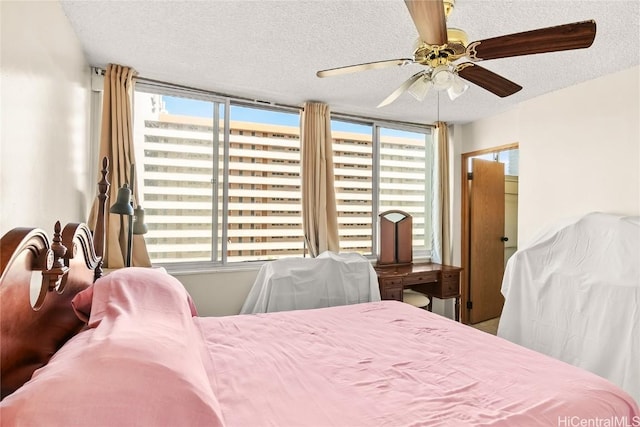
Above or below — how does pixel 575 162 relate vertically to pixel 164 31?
below

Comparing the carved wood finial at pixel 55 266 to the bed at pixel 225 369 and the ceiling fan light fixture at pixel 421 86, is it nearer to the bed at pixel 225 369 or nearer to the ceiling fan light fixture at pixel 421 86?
the bed at pixel 225 369

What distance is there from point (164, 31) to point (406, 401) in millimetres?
2401

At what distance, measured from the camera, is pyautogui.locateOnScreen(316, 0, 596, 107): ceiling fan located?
139cm

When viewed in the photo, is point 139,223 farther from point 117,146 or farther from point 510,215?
point 510,215

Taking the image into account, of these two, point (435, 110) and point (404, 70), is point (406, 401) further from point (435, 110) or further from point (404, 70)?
point (435, 110)

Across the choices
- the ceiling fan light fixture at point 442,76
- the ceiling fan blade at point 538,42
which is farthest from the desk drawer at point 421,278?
the ceiling fan blade at point 538,42

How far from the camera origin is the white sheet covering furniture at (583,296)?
2.26 metres

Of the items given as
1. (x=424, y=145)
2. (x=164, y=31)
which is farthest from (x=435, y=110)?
(x=164, y=31)

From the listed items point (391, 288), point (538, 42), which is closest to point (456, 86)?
point (538, 42)

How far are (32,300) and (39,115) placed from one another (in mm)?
1020

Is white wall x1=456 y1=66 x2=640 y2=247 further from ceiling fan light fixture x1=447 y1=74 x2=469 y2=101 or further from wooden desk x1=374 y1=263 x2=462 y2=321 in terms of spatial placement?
ceiling fan light fixture x1=447 y1=74 x2=469 y2=101

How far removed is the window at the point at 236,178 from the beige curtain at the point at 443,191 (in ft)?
1.82

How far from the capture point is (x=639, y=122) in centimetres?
264

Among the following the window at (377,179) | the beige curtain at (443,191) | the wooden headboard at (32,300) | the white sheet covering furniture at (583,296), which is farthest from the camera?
the beige curtain at (443,191)
